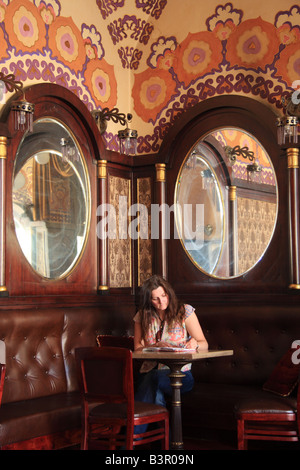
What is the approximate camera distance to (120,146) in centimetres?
684

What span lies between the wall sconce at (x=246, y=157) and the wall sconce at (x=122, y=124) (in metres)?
0.97

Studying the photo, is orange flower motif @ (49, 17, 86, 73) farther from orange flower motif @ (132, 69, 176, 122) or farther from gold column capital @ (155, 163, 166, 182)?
gold column capital @ (155, 163, 166, 182)

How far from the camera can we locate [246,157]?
6.67 meters

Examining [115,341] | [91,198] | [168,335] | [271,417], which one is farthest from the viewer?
[91,198]

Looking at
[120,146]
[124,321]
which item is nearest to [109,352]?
[124,321]

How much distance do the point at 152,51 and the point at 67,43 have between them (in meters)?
1.16

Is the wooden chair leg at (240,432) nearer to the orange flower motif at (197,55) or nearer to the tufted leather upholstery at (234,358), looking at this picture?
the tufted leather upholstery at (234,358)

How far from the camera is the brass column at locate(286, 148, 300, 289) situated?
621 centimetres

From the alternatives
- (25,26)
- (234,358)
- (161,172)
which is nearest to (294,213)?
(234,358)

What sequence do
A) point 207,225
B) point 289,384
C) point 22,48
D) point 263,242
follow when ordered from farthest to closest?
point 207,225
point 263,242
point 22,48
point 289,384

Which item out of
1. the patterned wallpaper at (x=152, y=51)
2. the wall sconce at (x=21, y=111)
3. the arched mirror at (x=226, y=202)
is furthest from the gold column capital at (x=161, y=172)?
the wall sconce at (x=21, y=111)

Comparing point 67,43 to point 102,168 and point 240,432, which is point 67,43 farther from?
point 240,432

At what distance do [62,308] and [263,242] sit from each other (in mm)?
2032

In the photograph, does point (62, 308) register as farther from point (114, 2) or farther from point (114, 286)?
point (114, 2)
